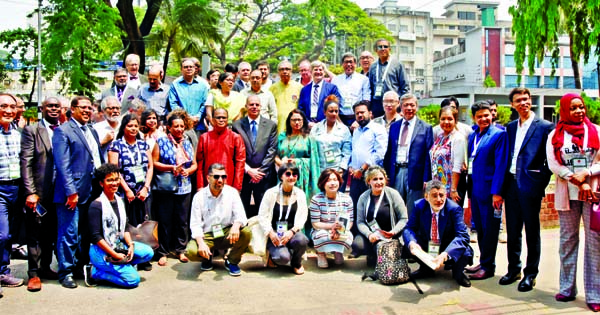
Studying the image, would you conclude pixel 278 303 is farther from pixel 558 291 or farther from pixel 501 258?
pixel 501 258

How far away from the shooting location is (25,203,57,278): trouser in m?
5.33

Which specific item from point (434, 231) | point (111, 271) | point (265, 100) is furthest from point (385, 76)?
point (111, 271)

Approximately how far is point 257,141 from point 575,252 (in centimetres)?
366

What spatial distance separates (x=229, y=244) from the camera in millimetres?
5828

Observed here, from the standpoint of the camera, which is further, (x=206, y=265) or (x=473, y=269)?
(x=206, y=265)

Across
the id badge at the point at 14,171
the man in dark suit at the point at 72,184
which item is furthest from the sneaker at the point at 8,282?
the id badge at the point at 14,171

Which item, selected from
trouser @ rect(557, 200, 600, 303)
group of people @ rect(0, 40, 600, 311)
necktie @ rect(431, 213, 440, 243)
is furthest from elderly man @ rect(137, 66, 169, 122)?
trouser @ rect(557, 200, 600, 303)

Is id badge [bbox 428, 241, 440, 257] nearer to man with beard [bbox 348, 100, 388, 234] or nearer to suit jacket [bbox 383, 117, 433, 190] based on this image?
suit jacket [bbox 383, 117, 433, 190]

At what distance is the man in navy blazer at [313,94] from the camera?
7344 millimetres

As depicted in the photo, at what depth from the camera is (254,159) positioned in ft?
22.1

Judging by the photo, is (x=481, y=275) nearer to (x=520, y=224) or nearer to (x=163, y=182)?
(x=520, y=224)

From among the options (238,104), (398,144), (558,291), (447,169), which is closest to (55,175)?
(238,104)

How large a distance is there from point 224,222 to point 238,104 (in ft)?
6.65

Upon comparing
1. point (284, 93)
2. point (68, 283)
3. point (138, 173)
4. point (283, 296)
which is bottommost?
point (283, 296)
